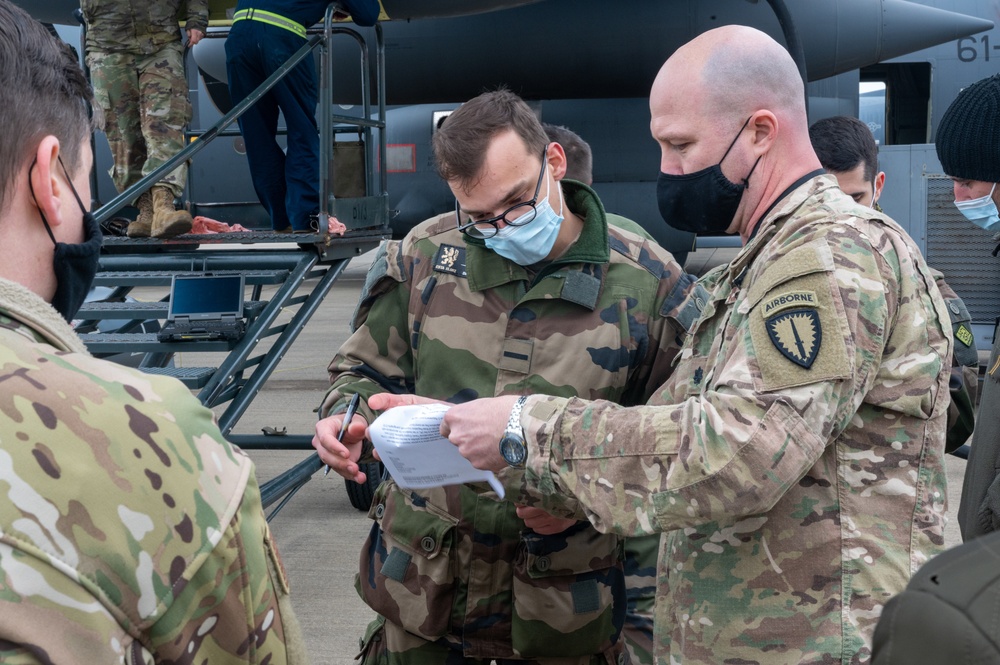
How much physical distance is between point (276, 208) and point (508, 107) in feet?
11.3

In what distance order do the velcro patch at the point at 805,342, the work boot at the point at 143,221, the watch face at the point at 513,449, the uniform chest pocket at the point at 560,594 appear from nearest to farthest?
the velcro patch at the point at 805,342
the watch face at the point at 513,449
the uniform chest pocket at the point at 560,594
the work boot at the point at 143,221

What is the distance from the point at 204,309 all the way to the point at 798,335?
11.2ft

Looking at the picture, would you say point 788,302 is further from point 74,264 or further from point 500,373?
point 74,264

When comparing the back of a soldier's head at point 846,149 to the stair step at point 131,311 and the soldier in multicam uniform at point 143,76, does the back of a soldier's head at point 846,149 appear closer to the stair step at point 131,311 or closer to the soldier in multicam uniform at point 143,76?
the stair step at point 131,311

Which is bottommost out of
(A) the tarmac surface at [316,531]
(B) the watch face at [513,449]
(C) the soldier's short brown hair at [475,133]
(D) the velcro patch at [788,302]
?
(A) the tarmac surface at [316,531]

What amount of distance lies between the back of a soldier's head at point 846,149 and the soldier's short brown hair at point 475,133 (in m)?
1.87

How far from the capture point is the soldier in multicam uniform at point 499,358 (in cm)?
231

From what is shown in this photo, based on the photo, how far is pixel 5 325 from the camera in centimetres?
99

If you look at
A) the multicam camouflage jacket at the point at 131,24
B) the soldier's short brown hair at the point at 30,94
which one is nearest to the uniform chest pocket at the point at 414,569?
the soldier's short brown hair at the point at 30,94

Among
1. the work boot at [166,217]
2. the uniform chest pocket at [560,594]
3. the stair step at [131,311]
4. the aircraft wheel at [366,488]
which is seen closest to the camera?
the uniform chest pocket at [560,594]

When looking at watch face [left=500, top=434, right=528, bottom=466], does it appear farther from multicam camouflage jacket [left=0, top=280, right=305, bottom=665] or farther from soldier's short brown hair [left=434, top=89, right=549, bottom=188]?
soldier's short brown hair [left=434, top=89, right=549, bottom=188]

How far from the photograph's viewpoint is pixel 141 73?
539 cm

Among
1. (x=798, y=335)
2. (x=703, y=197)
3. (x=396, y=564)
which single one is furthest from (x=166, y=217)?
(x=798, y=335)

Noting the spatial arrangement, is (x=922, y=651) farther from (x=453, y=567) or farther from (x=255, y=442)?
(x=255, y=442)
